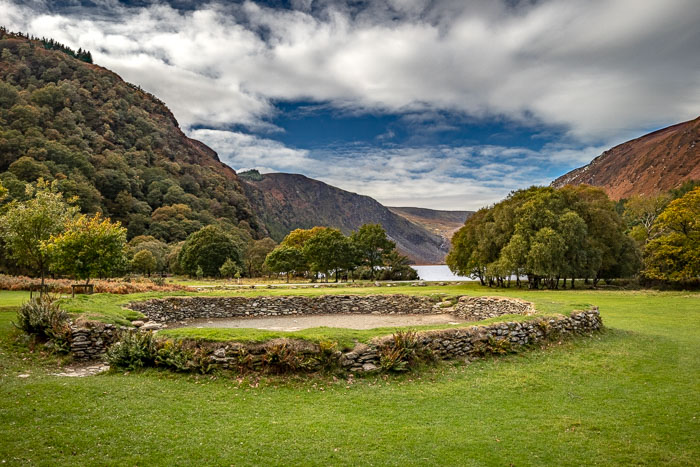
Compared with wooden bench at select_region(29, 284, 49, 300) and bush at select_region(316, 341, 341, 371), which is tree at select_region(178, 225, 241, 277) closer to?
wooden bench at select_region(29, 284, 49, 300)

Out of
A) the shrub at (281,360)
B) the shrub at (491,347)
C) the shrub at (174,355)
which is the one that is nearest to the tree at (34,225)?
the shrub at (174,355)

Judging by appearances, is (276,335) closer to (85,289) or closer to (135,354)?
(135,354)

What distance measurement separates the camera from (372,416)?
7.84m

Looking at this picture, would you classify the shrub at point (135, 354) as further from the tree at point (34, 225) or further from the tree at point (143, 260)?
the tree at point (143, 260)

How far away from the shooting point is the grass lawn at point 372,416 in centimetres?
600

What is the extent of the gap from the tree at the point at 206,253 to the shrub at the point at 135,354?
2138 inches

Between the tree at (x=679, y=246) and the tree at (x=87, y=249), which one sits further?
the tree at (x=679, y=246)

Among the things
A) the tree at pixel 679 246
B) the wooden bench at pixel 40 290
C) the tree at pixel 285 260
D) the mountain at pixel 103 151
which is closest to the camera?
the wooden bench at pixel 40 290

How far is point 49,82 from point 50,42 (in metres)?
81.2

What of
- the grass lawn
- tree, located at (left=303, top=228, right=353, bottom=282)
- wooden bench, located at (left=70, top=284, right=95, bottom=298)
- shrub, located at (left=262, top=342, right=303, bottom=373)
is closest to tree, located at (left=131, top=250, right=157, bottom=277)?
tree, located at (left=303, top=228, right=353, bottom=282)

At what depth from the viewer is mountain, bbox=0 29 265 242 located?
99.6 meters

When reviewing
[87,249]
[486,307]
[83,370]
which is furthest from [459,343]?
[87,249]

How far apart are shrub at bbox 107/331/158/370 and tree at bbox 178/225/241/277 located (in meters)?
54.3

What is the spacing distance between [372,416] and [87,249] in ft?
67.8
